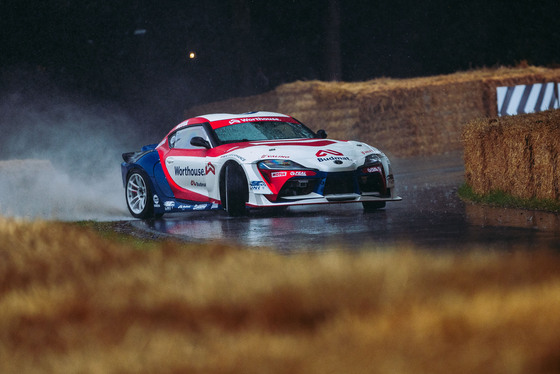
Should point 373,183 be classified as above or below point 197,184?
below

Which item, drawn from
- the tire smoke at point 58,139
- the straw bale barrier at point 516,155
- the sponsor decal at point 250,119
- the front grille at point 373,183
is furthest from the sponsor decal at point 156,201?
the tire smoke at point 58,139

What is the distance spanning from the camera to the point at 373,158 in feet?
42.9

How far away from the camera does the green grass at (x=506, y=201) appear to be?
1248 cm

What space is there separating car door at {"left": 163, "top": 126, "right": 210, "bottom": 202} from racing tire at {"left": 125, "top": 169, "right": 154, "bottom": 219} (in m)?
0.45

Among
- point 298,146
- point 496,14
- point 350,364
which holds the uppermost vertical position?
point 496,14

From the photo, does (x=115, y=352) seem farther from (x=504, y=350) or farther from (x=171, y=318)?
(x=504, y=350)

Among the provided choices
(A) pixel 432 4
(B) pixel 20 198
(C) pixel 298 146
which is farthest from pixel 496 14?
(C) pixel 298 146

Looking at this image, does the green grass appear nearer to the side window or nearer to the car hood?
the car hood

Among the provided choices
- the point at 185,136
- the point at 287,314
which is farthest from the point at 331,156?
the point at 287,314

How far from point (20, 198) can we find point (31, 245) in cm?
884

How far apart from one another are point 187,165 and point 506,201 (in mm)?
4221

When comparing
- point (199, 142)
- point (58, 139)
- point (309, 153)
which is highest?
point (58, 139)

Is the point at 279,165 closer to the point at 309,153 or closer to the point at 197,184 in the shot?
the point at 309,153

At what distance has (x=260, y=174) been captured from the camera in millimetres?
12617
